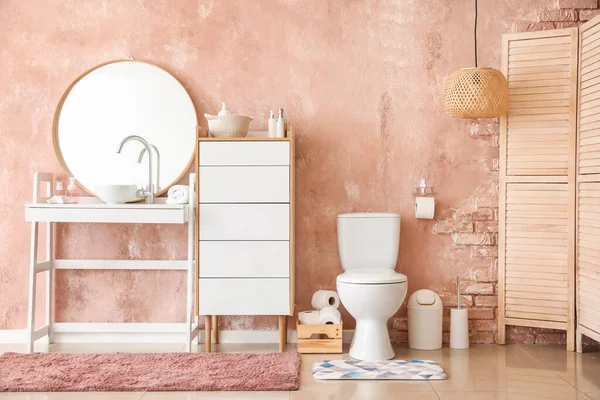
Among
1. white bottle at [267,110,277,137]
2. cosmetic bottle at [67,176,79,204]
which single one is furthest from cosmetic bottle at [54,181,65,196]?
white bottle at [267,110,277,137]

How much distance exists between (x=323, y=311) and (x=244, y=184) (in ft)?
2.84

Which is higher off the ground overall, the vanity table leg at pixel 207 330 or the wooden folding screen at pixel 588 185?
the wooden folding screen at pixel 588 185

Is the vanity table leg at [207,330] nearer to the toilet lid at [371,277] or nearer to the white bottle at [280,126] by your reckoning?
the toilet lid at [371,277]

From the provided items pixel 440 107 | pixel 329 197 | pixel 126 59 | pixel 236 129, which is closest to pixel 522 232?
pixel 440 107

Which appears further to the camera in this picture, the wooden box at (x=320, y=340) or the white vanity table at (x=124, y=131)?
the white vanity table at (x=124, y=131)

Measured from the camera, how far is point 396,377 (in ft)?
10.1

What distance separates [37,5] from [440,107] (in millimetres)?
2556

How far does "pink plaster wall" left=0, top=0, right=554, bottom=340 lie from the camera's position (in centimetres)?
390

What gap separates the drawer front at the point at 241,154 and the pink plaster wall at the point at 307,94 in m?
0.42

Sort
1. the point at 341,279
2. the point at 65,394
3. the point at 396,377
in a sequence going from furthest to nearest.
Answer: the point at 341,279 → the point at 396,377 → the point at 65,394

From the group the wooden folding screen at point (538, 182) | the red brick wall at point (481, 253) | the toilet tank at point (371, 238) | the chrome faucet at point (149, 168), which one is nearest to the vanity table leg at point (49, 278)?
the chrome faucet at point (149, 168)

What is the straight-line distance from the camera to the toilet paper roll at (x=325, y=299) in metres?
3.75

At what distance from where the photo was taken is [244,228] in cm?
351

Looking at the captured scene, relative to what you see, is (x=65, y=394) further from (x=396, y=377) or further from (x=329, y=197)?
(x=329, y=197)
